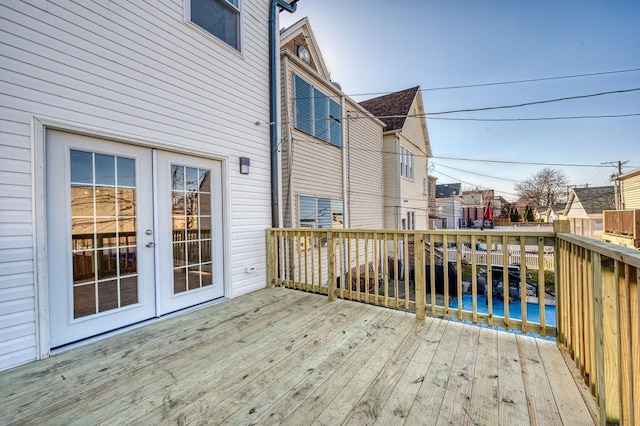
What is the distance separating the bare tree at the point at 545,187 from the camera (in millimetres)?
31828

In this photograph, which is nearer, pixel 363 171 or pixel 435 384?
pixel 435 384

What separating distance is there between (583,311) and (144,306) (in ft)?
12.9

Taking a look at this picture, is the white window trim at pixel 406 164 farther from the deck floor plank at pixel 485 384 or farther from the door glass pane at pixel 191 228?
the deck floor plank at pixel 485 384

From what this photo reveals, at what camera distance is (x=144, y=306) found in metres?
2.99

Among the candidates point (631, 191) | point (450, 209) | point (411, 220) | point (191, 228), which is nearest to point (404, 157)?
point (411, 220)

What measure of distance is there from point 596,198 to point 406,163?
20.6m

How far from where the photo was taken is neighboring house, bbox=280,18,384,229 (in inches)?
235

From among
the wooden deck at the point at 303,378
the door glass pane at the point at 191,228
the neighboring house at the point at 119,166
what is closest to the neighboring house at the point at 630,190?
the wooden deck at the point at 303,378

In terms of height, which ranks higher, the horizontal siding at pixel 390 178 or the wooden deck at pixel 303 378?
the horizontal siding at pixel 390 178

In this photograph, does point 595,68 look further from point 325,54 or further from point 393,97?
point 325,54

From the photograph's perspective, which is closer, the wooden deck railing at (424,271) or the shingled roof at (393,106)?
the wooden deck railing at (424,271)

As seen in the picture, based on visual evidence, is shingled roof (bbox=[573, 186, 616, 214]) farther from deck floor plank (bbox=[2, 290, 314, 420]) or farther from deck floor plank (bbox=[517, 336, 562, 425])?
deck floor plank (bbox=[2, 290, 314, 420])

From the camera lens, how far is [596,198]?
70.8ft

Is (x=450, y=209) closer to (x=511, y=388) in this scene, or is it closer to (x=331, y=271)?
(x=331, y=271)
